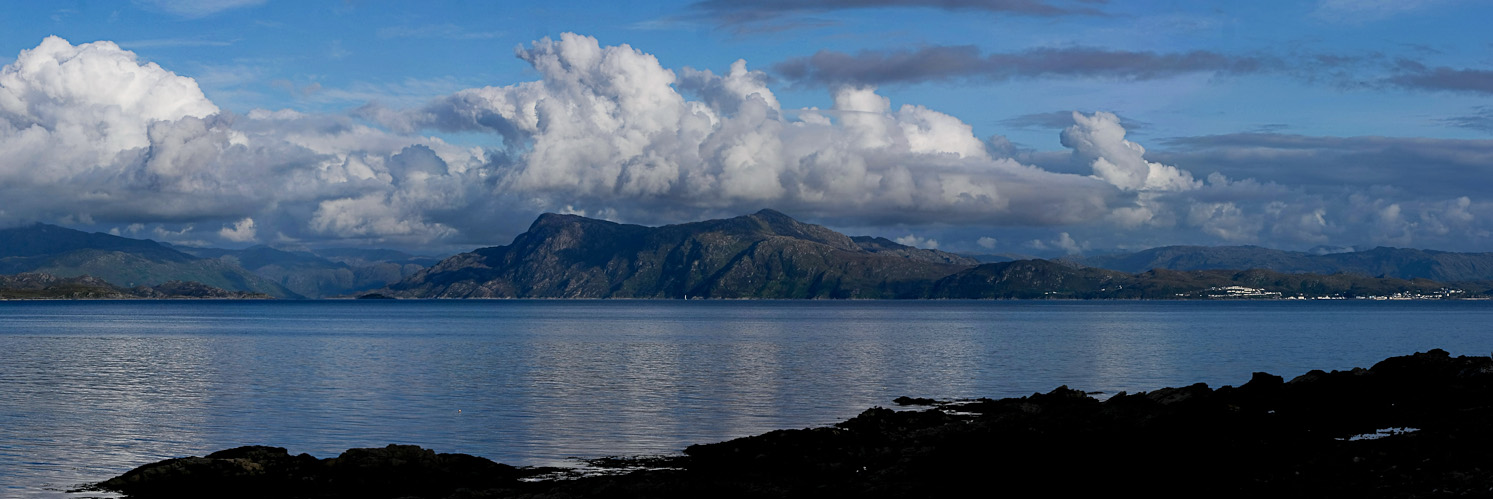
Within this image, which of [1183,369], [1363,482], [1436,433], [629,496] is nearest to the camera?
[1363,482]

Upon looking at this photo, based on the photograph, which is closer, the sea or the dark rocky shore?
the dark rocky shore

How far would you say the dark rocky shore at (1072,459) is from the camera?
104 feet

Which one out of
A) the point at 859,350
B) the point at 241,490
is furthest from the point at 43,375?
the point at 859,350

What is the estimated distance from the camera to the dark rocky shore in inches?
1251

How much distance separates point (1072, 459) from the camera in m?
35.9

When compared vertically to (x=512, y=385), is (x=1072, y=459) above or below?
above

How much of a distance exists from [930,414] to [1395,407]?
2157 centimetres

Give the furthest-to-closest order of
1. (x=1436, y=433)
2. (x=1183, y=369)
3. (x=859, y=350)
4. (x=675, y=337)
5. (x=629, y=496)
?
1. (x=675, y=337)
2. (x=859, y=350)
3. (x=1183, y=369)
4. (x=1436, y=433)
5. (x=629, y=496)

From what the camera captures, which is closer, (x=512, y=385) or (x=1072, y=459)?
(x=1072, y=459)

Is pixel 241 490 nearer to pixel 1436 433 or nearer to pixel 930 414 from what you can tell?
pixel 930 414

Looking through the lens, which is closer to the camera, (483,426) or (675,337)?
(483,426)

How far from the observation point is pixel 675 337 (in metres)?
180

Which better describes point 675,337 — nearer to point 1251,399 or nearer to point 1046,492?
point 1251,399

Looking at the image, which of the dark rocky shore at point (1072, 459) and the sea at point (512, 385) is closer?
the dark rocky shore at point (1072, 459)
